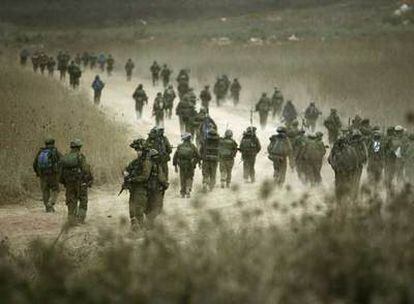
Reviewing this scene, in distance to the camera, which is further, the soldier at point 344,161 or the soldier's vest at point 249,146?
the soldier's vest at point 249,146

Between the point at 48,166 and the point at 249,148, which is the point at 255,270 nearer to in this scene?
the point at 48,166

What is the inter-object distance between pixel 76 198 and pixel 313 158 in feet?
18.3

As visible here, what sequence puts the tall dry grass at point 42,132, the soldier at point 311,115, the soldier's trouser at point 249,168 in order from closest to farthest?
1. the tall dry grass at point 42,132
2. the soldier's trouser at point 249,168
3. the soldier at point 311,115

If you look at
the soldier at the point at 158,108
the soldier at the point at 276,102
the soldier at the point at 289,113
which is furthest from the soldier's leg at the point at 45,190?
the soldier at the point at 276,102

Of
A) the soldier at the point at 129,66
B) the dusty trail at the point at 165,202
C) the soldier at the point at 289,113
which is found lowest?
the dusty trail at the point at 165,202

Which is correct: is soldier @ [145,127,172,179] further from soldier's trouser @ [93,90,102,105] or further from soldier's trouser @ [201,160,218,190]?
soldier's trouser @ [93,90,102,105]

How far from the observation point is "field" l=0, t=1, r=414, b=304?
5.11 metres

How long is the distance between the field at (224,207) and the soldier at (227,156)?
49 centimetres

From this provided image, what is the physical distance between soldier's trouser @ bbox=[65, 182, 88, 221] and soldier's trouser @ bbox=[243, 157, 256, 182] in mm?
5083

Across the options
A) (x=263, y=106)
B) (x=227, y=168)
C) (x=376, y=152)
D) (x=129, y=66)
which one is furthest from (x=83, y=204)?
(x=129, y=66)

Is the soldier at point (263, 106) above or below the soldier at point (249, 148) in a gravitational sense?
above

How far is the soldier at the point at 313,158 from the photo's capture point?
15031mm

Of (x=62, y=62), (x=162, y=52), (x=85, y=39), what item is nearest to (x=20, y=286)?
(x=62, y=62)

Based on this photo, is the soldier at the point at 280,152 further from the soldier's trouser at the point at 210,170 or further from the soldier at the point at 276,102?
the soldier at the point at 276,102
